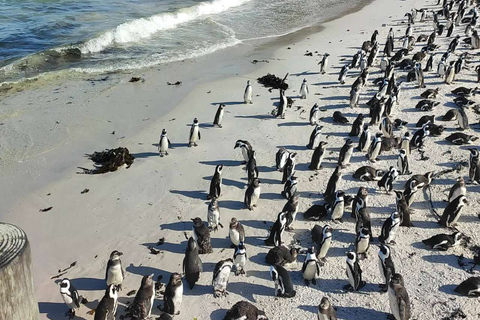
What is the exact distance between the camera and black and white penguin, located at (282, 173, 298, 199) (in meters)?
9.98

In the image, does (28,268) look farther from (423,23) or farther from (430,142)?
(423,23)

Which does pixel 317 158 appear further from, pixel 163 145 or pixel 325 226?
pixel 163 145

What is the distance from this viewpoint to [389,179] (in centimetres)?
1020

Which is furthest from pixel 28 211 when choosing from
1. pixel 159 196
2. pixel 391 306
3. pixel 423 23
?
pixel 423 23

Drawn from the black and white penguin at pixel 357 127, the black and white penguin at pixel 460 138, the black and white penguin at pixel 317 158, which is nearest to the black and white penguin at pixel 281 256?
the black and white penguin at pixel 317 158

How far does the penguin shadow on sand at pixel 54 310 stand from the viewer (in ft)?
23.5

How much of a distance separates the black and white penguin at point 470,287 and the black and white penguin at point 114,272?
5458 millimetres

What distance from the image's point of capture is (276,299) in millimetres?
7504

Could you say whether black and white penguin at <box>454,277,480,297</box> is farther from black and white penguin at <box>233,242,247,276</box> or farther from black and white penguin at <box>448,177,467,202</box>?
black and white penguin at <box>233,242,247,276</box>

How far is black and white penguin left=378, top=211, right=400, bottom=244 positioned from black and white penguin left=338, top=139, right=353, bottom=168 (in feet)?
10.0

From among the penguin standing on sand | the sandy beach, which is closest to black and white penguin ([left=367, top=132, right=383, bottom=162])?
the sandy beach

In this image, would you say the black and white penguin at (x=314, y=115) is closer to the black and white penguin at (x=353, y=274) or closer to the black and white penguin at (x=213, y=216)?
the black and white penguin at (x=213, y=216)

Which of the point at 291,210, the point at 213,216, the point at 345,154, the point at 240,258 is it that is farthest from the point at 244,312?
the point at 345,154

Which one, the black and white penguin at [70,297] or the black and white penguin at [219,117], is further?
the black and white penguin at [219,117]
